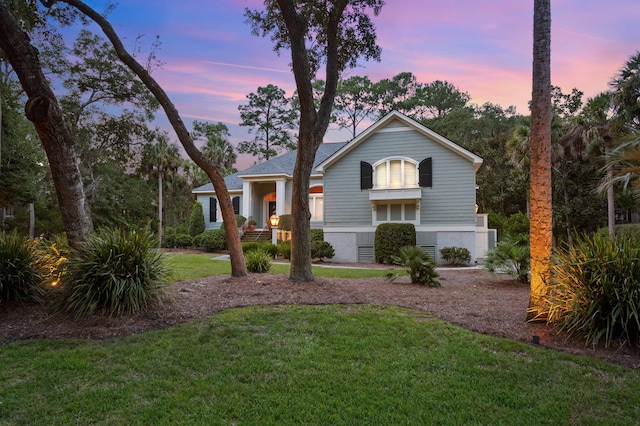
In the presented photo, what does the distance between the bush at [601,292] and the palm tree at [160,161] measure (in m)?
24.0

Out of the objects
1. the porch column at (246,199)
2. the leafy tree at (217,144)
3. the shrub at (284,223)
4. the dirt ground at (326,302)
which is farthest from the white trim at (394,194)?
the leafy tree at (217,144)

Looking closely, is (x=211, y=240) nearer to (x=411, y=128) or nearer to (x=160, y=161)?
(x=160, y=161)

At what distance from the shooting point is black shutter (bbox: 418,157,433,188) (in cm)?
1675

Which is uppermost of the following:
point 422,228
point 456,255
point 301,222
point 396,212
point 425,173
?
point 425,173

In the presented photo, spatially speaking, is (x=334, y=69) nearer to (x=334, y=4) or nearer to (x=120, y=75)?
(x=334, y=4)

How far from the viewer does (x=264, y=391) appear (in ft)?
11.1

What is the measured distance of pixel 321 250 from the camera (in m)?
17.0

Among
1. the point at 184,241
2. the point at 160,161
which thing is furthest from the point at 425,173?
the point at 160,161

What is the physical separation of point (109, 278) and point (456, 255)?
45.0 ft

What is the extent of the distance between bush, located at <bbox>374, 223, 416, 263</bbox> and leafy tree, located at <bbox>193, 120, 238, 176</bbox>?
20.9 metres

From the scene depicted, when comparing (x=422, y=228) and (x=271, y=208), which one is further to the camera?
(x=271, y=208)

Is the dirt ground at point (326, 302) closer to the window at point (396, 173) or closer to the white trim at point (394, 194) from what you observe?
the white trim at point (394, 194)

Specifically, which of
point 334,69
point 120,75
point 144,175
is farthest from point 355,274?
point 144,175

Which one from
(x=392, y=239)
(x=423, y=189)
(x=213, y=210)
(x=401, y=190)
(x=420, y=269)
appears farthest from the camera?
(x=213, y=210)
